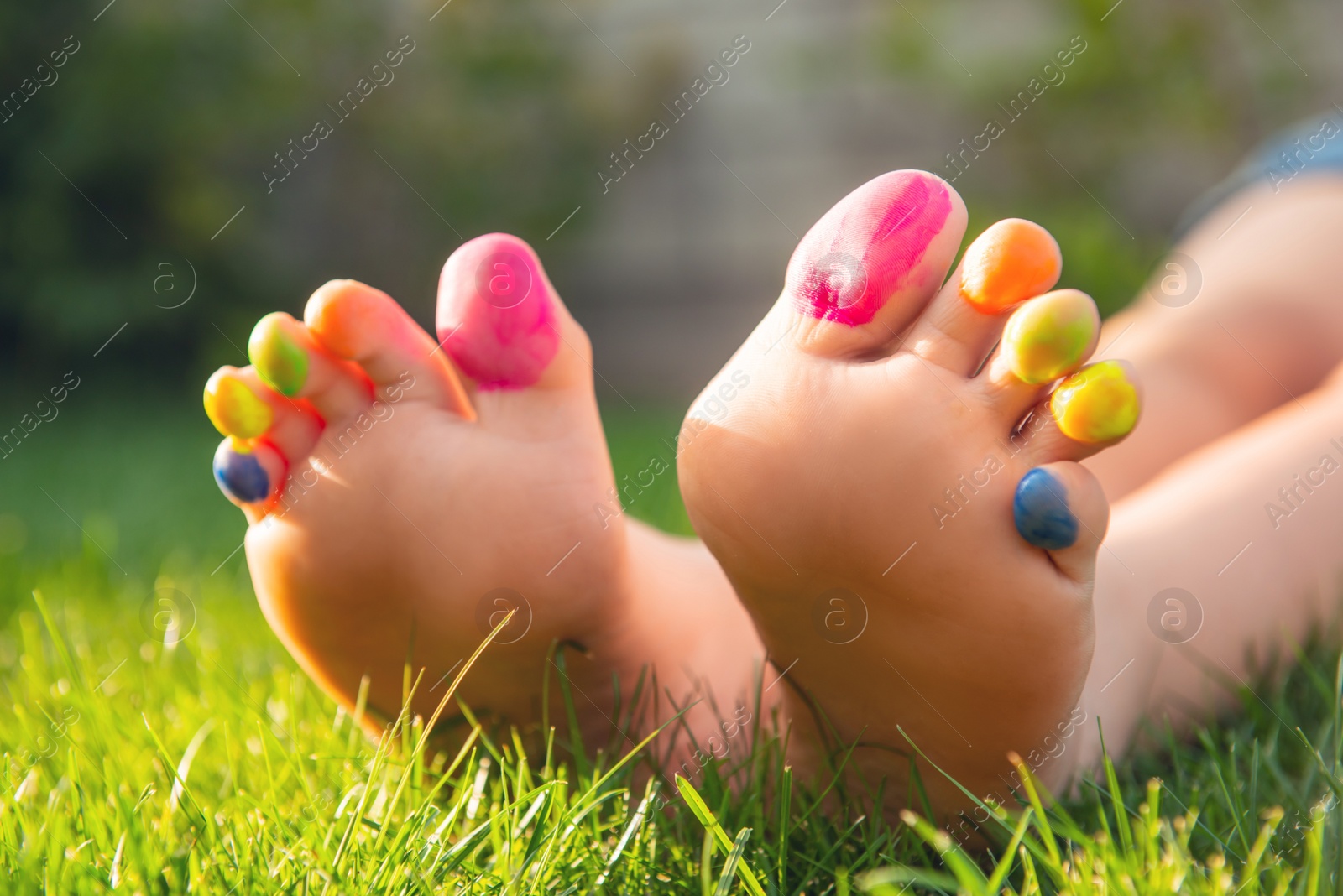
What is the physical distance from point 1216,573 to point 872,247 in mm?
415

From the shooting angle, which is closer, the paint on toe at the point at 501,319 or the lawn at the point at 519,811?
the lawn at the point at 519,811

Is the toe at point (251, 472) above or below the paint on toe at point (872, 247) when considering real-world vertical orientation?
above

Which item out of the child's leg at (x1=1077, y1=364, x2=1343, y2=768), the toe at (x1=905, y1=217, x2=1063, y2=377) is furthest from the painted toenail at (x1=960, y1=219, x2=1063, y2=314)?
the child's leg at (x1=1077, y1=364, x2=1343, y2=768)

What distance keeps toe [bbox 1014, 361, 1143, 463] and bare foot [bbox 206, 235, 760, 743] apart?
0.28m

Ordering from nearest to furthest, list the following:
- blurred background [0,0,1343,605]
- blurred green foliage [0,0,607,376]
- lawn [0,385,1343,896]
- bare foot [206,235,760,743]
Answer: lawn [0,385,1343,896]
bare foot [206,235,760,743]
blurred background [0,0,1343,605]
blurred green foliage [0,0,607,376]

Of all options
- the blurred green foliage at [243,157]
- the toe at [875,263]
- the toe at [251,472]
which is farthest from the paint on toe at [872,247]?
the blurred green foliage at [243,157]

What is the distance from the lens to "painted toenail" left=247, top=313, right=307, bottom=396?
730mm

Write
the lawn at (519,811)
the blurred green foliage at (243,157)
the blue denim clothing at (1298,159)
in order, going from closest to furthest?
the lawn at (519,811) < the blue denim clothing at (1298,159) < the blurred green foliage at (243,157)

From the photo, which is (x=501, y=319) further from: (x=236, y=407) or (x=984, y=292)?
(x=984, y=292)

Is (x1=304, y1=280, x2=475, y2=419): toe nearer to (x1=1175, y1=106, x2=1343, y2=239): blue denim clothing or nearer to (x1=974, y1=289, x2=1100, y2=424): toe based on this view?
(x1=974, y1=289, x2=1100, y2=424): toe

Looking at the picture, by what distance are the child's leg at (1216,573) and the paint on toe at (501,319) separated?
1.35 feet

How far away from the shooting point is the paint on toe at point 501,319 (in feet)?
2.46

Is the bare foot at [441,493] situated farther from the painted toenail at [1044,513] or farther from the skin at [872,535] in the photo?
the painted toenail at [1044,513]

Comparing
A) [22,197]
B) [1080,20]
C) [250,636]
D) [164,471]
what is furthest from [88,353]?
[1080,20]
